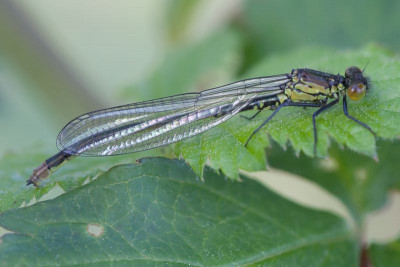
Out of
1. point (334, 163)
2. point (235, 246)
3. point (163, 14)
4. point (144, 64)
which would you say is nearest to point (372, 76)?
point (334, 163)

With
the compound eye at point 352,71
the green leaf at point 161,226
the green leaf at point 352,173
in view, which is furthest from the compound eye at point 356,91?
the green leaf at point 161,226

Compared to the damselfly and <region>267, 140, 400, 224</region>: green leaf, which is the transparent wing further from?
<region>267, 140, 400, 224</region>: green leaf

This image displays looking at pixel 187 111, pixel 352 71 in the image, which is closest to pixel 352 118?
pixel 352 71

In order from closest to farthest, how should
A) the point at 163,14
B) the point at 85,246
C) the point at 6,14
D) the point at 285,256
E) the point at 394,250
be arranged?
the point at 85,246 → the point at 285,256 → the point at 394,250 → the point at 6,14 → the point at 163,14

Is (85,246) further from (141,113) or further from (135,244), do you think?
(141,113)

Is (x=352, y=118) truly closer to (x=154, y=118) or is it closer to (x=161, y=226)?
(x=161, y=226)

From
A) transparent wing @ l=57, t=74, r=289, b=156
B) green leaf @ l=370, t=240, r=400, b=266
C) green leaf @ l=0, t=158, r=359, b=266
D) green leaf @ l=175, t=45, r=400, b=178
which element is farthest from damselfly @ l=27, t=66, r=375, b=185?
green leaf @ l=370, t=240, r=400, b=266
